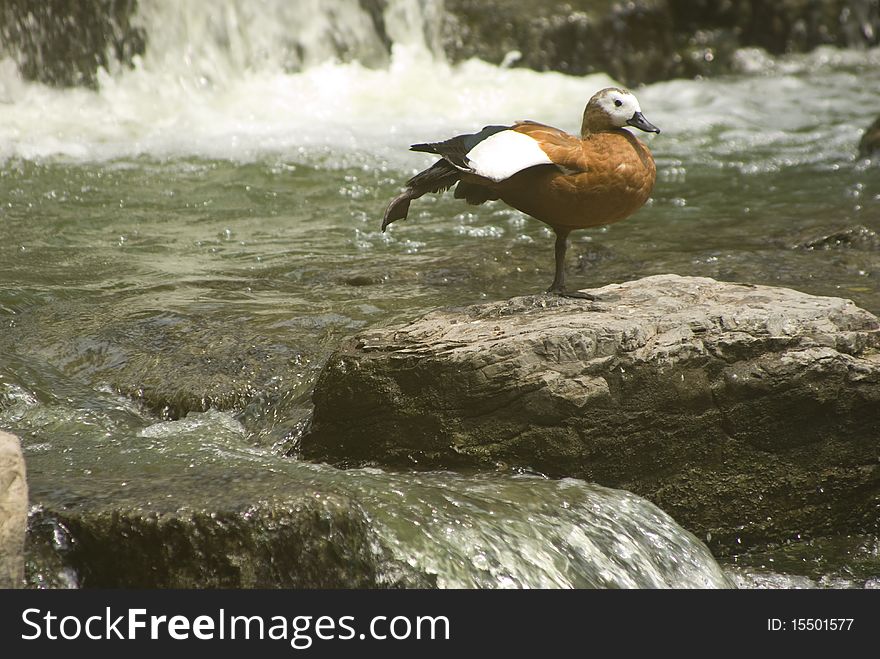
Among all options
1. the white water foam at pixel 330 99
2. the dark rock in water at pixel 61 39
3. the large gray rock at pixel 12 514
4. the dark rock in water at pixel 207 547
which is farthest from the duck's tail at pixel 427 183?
the dark rock in water at pixel 61 39

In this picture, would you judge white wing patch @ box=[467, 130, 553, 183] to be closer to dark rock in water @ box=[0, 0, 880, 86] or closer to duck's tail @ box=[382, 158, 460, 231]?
duck's tail @ box=[382, 158, 460, 231]

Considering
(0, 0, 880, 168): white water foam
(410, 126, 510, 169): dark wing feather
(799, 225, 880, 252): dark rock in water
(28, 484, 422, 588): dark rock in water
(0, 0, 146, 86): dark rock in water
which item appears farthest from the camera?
(0, 0, 146, 86): dark rock in water

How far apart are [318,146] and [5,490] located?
6.37m

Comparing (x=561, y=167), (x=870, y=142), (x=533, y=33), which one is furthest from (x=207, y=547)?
(x=533, y=33)

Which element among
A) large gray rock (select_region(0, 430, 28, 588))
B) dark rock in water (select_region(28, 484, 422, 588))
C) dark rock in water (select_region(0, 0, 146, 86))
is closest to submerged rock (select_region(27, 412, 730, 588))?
dark rock in water (select_region(28, 484, 422, 588))

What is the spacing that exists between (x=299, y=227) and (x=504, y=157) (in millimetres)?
3413

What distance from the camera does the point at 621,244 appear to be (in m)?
6.57

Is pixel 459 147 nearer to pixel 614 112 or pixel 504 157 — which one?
pixel 504 157

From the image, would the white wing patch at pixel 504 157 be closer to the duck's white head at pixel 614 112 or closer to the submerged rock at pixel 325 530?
the duck's white head at pixel 614 112

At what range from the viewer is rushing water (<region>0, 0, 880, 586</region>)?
390 cm

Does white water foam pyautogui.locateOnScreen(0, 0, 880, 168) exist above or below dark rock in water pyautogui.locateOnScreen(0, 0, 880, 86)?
below

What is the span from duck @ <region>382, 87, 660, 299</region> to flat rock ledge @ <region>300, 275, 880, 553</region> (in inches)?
14.6

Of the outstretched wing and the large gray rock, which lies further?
the outstretched wing

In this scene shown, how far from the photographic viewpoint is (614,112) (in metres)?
3.86
